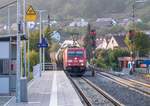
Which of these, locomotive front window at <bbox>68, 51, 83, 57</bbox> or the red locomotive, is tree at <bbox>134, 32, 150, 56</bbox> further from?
locomotive front window at <bbox>68, 51, 83, 57</bbox>

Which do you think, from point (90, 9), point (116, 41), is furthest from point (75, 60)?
point (90, 9)

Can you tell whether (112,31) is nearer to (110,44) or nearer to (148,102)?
(110,44)

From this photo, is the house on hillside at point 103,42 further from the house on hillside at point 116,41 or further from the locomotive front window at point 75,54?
Answer: the locomotive front window at point 75,54

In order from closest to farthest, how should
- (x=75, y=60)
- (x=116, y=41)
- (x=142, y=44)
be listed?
(x=75, y=60) → (x=142, y=44) → (x=116, y=41)

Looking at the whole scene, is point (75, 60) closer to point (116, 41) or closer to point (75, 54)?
point (75, 54)

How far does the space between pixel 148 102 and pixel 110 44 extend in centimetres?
13285

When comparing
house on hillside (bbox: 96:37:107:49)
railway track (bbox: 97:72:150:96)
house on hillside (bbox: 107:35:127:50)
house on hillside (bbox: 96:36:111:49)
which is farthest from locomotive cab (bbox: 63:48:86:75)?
house on hillside (bbox: 96:37:107:49)

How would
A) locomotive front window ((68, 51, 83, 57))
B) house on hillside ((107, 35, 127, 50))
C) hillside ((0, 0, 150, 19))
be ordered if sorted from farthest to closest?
hillside ((0, 0, 150, 19)) → house on hillside ((107, 35, 127, 50)) → locomotive front window ((68, 51, 83, 57))

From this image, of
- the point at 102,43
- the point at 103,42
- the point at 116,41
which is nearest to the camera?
the point at 116,41

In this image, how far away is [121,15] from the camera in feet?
632

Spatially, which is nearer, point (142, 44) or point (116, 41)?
point (142, 44)

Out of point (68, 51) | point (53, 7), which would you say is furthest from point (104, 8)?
point (68, 51)

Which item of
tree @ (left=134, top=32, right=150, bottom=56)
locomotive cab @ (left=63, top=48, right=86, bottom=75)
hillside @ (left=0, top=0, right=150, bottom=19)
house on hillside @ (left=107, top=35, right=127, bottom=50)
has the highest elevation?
hillside @ (left=0, top=0, right=150, bottom=19)

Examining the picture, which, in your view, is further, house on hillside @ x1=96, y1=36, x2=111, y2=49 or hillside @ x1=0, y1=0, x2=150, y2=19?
hillside @ x1=0, y1=0, x2=150, y2=19
